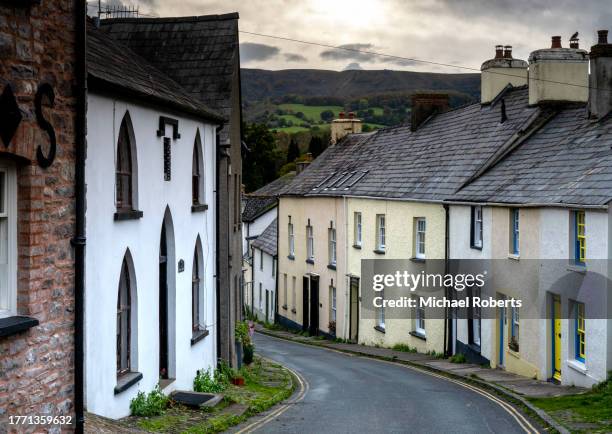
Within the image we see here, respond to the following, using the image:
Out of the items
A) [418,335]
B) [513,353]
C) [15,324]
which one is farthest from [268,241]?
[15,324]

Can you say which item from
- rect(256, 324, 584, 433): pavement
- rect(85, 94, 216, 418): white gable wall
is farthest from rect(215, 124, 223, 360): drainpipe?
rect(256, 324, 584, 433): pavement

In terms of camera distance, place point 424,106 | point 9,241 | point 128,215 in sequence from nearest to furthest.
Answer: point 9,241, point 128,215, point 424,106

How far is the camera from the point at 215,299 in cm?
2133

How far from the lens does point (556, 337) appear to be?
22.3 m

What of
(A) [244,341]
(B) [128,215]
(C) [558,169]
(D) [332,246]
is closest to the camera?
(B) [128,215]

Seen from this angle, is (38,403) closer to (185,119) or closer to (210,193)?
(185,119)

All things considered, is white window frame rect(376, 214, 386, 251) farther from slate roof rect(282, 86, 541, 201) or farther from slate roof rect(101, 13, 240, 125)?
slate roof rect(101, 13, 240, 125)

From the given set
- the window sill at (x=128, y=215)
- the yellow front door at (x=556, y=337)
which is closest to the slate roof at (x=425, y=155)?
the yellow front door at (x=556, y=337)

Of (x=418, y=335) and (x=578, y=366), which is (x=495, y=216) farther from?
(x=418, y=335)

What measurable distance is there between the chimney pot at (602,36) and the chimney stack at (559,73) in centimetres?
267

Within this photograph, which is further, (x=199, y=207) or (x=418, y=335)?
(x=418, y=335)

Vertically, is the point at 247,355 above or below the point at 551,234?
below

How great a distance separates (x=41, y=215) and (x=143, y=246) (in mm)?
5870

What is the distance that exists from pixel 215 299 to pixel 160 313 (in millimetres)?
4394
